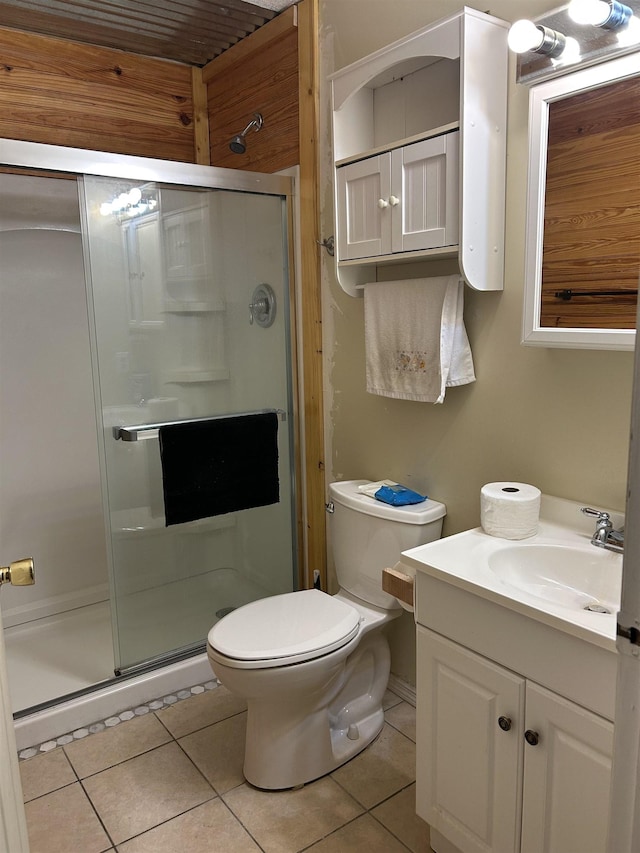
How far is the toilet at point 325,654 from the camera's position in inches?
69.6

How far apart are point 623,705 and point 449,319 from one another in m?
1.43

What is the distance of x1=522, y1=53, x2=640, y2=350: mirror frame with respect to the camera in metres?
1.42

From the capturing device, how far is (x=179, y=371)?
2352 millimetres

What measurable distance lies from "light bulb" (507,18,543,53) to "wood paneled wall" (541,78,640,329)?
0.15 metres

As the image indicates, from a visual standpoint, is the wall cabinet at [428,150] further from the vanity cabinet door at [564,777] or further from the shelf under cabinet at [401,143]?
the vanity cabinet door at [564,777]

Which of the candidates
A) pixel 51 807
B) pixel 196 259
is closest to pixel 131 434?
pixel 196 259

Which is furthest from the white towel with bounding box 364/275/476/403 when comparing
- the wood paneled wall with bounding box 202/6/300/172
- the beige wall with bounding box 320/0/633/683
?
the wood paneled wall with bounding box 202/6/300/172

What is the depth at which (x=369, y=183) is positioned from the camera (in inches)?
75.5

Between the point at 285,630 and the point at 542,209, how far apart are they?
1295 mm

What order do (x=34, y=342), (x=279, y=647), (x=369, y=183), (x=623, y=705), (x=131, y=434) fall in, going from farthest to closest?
(x=34, y=342) < (x=131, y=434) < (x=369, y=183) < (x=279, y=647) < (x=623, y=705)

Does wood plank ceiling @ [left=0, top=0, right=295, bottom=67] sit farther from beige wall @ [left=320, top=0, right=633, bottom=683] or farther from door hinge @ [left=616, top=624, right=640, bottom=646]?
door hinge @ [left=616, top=624, right=640, bottom=646]

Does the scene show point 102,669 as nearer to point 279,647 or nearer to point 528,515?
point 279,647

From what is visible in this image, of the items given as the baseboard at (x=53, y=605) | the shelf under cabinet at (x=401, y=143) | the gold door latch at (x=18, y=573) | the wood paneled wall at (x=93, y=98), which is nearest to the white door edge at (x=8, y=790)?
the gold door latch at (x=18, y=573)

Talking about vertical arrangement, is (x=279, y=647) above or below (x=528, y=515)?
below
